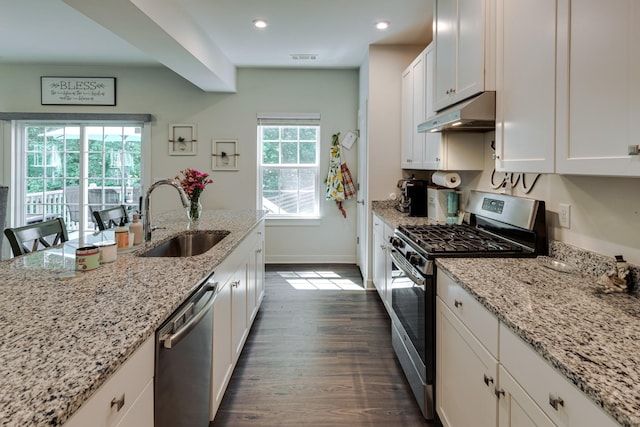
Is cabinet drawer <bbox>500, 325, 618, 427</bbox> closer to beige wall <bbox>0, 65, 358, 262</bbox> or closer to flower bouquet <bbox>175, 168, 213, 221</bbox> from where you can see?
flower bouquet <bbox>175, 168, 213, 221</bbox>

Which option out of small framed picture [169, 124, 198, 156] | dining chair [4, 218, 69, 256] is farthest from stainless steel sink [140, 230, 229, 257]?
small framed picture [169, 124, 198, 156]

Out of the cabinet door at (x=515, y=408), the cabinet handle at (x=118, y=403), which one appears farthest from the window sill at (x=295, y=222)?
the cabinet handle at (x=118, y=403)

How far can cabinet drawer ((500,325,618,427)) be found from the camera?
75cm

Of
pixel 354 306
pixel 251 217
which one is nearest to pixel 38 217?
pixel 251 217

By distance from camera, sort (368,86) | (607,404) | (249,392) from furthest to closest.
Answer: (368,86), (249,392), (607,404)

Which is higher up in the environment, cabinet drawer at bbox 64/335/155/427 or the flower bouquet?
the flower bouquet

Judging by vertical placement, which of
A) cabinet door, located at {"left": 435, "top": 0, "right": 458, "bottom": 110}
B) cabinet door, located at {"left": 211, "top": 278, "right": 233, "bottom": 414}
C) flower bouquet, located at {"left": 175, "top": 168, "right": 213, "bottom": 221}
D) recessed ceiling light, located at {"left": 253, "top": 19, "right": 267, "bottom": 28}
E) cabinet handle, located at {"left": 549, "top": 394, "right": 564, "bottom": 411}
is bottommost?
cabinet door, located at {"left": 211, "top": 278, "right": 233, "bottom": 414}

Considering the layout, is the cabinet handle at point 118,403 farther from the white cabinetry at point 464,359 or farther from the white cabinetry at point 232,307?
the white cabinetry at point 464,359

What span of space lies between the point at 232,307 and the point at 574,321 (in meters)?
1.62

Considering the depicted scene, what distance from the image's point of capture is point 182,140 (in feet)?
15.8

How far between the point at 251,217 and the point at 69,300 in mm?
2046

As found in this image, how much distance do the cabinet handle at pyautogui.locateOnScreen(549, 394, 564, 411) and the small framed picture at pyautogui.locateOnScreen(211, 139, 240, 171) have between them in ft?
14.7

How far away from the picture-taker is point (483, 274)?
1.46 metres

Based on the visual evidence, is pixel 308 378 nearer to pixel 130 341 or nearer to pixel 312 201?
pixel 130 341
